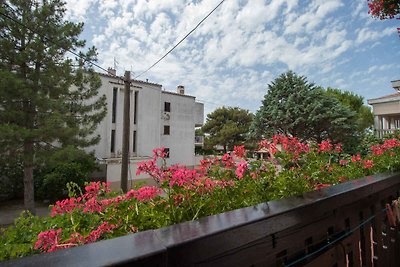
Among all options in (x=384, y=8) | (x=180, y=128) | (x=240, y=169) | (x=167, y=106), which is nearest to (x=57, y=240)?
(x=240, y=169)

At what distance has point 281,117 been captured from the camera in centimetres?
977

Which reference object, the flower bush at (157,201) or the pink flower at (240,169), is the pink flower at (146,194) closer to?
the flower bush at (157,201)

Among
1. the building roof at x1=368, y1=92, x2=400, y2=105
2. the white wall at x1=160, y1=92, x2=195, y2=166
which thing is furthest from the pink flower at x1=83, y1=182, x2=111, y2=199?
the white wall at x1=160, y1=92, x2=195, y2=166

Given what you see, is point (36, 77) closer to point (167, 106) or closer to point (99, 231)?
point (99, 231)

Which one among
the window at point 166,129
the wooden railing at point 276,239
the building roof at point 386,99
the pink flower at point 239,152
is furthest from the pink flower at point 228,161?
the window at point 166,129

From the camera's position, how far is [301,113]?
9.63 m

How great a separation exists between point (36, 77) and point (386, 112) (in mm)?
13143

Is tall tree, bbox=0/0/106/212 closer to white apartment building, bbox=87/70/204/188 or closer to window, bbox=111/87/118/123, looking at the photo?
white apartment building, bbox=87/70/204/188

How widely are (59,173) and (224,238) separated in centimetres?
1176

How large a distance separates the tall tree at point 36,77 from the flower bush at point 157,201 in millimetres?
7243

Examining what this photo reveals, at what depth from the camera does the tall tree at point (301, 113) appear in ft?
31.1

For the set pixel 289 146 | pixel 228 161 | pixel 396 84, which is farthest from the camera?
pixel 396 84

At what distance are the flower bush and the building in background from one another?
1056 cm

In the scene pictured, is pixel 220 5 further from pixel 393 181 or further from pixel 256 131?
pixel 256 131
